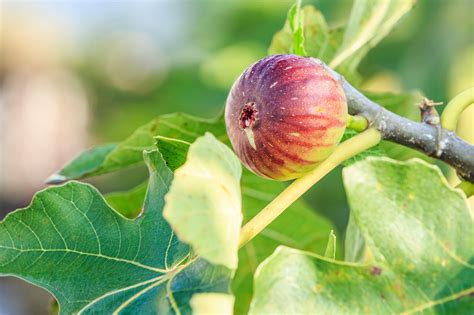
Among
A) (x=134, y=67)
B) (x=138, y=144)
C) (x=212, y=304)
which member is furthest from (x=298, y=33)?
(x=134, y=67)

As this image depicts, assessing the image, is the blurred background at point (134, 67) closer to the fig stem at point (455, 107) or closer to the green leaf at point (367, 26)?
the green leaf at point (367, 26)

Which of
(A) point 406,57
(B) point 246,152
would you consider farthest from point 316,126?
(A) point 406,57

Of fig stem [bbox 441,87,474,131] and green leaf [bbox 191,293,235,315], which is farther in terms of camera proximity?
fig stem [bbox 441,87,474,131]

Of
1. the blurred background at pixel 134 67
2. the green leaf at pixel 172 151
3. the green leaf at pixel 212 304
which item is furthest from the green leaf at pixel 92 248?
the blurred background at pixel 134 67

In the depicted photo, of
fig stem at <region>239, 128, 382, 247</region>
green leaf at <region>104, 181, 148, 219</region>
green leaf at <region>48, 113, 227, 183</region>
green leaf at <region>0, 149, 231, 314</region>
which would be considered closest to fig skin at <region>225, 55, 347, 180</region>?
fig stem at <region>239, 128, 382, 247</region>

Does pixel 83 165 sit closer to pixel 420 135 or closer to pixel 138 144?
pixel 138 144

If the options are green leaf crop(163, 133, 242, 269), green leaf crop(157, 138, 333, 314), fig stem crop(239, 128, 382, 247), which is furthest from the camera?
green leaf crop(157, 138, 333, 314)

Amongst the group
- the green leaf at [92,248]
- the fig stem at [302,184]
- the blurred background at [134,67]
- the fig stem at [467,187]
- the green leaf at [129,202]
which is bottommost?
the blurred background at [134,67]

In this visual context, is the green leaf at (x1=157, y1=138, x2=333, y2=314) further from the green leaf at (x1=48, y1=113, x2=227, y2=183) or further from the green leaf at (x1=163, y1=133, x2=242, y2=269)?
the green leaf at (x1=163, y1=133, x2=242, y2=269)
